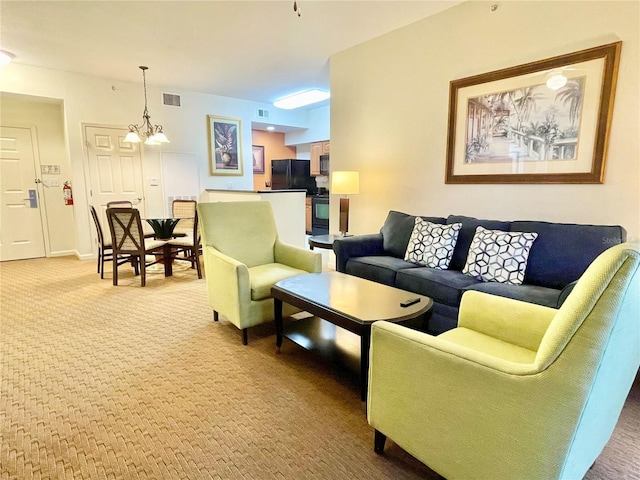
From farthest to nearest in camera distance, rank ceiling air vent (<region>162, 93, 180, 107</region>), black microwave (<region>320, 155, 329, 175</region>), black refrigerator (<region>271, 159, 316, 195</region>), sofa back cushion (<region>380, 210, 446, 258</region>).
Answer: black refrigerator (<region>271, 159, 316, 195</region>), black microwave (<region>320, 155, 329, 175</region>), ceiling air vent (<region>162, 93, 180, 107</region>), sofa back cushion (<region>380, 210, 446, 258</region>)

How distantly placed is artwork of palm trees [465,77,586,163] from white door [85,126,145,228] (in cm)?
518

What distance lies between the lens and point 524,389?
3.34 feet

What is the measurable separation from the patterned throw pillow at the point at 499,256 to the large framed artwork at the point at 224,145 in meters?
5.29

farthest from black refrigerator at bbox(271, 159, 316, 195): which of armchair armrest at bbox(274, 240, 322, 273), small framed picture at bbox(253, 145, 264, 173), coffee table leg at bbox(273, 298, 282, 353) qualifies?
coffee table leg at bbox(273, 298, 282, 353)

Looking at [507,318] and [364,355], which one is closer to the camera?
[507,318]

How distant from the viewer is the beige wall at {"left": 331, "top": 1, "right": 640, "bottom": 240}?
2.39 metres

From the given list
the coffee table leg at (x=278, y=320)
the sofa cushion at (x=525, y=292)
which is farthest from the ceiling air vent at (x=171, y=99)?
the sofa cushion at (x=525, y=292)

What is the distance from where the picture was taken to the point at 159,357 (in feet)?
7.94

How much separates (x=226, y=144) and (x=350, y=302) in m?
5.56

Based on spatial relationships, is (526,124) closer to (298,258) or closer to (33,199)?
(298,258)

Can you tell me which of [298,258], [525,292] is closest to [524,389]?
[525,292]

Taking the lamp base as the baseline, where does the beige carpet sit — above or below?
below

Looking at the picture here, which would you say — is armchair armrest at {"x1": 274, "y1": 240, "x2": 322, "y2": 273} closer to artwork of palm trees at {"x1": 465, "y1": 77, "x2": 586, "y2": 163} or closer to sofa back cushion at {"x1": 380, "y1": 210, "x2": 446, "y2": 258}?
sofa back cushion at {"x1": 380, "y1": 210, "x2": 446, "y2": 258}

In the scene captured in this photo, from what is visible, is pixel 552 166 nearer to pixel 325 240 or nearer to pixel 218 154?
pixel 325 240
